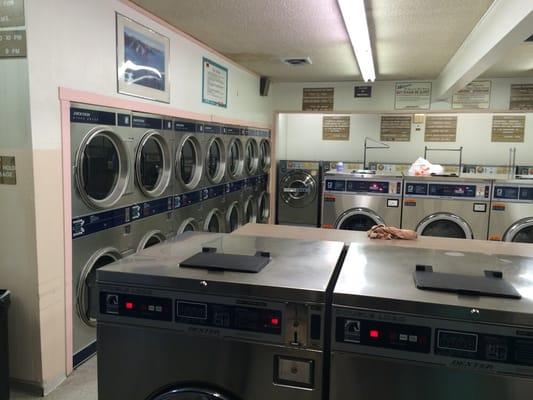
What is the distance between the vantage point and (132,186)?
351 cm

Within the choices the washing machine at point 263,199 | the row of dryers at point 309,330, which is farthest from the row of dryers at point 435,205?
the row of dryers at point 309,330

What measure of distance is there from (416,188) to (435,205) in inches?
11.1

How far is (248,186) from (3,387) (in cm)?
426

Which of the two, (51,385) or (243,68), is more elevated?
(243,68)

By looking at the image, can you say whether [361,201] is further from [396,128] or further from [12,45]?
[12,45]

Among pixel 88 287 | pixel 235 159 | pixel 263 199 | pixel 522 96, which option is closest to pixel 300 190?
pixel 263 199

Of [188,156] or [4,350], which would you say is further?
[188,156]

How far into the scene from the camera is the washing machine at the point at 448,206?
5.12m

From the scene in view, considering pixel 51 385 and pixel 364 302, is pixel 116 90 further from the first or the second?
pixel 364 302

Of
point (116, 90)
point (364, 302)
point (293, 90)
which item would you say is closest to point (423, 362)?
point (364, 302)

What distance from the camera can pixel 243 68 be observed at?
244 inches

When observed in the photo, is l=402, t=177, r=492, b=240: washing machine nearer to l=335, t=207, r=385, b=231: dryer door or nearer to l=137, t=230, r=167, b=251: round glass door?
l=335, t=207, r=385, b=231: dryer door

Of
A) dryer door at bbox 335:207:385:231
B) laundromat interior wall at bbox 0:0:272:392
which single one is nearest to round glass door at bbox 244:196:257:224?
dryer door at bbox 335:207:385:231

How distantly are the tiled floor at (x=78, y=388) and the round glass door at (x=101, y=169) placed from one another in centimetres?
109
